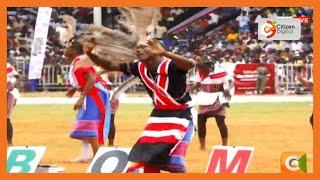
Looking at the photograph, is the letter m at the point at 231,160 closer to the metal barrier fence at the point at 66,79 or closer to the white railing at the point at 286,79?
the metal barrier fence at the point at 66,79

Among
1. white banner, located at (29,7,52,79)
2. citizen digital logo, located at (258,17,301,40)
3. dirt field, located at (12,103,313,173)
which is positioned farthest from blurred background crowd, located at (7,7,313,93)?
dirt field, located at (12,103,313,173)

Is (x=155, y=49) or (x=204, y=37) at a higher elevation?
(x=155, y=49)

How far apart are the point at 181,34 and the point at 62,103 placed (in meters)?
8.06

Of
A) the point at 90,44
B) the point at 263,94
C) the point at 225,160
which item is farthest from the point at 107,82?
the point at 263,94

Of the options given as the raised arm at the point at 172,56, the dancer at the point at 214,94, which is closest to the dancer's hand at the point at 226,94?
the dancer at the point at 214,94

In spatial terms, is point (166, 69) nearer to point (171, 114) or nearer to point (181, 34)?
Result: point (171, 114)

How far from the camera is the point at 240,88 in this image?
29.5 meters

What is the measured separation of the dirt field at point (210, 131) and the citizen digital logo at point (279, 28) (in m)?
1.74

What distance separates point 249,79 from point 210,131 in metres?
6.93

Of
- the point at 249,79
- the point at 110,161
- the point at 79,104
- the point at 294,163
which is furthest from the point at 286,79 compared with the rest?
the point at 110,161

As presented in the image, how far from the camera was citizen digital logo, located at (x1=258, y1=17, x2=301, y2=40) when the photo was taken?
594 inches

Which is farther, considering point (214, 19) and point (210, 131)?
point (214, 19)

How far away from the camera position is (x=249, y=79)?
95.1 ft

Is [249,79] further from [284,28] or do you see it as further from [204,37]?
Result: [284,28]
